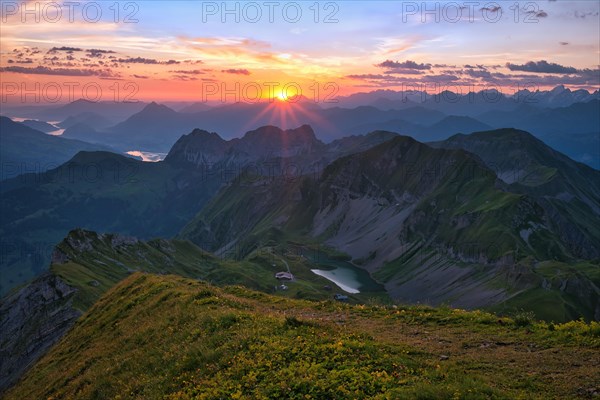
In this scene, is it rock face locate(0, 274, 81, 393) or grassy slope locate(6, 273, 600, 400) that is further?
rock face locate(0, 274, 81, 393)

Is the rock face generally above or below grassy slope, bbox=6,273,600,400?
below

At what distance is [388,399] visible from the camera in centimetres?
1794

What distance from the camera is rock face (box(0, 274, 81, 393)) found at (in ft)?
276

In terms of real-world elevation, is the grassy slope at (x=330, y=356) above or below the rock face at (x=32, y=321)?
above

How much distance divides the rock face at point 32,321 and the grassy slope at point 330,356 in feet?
179

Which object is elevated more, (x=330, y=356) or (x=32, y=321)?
(x=330, y=356)

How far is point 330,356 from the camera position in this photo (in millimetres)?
22531

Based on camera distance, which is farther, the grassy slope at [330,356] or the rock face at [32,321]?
the rock face at [32,321]

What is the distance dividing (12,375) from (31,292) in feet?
99.5

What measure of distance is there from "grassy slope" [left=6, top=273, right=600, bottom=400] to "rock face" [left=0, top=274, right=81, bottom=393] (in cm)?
5468

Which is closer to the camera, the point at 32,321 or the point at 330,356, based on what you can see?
the point at 330,356

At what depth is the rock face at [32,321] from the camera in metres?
84.2

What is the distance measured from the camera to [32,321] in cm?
9819

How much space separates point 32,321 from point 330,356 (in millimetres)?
96957
